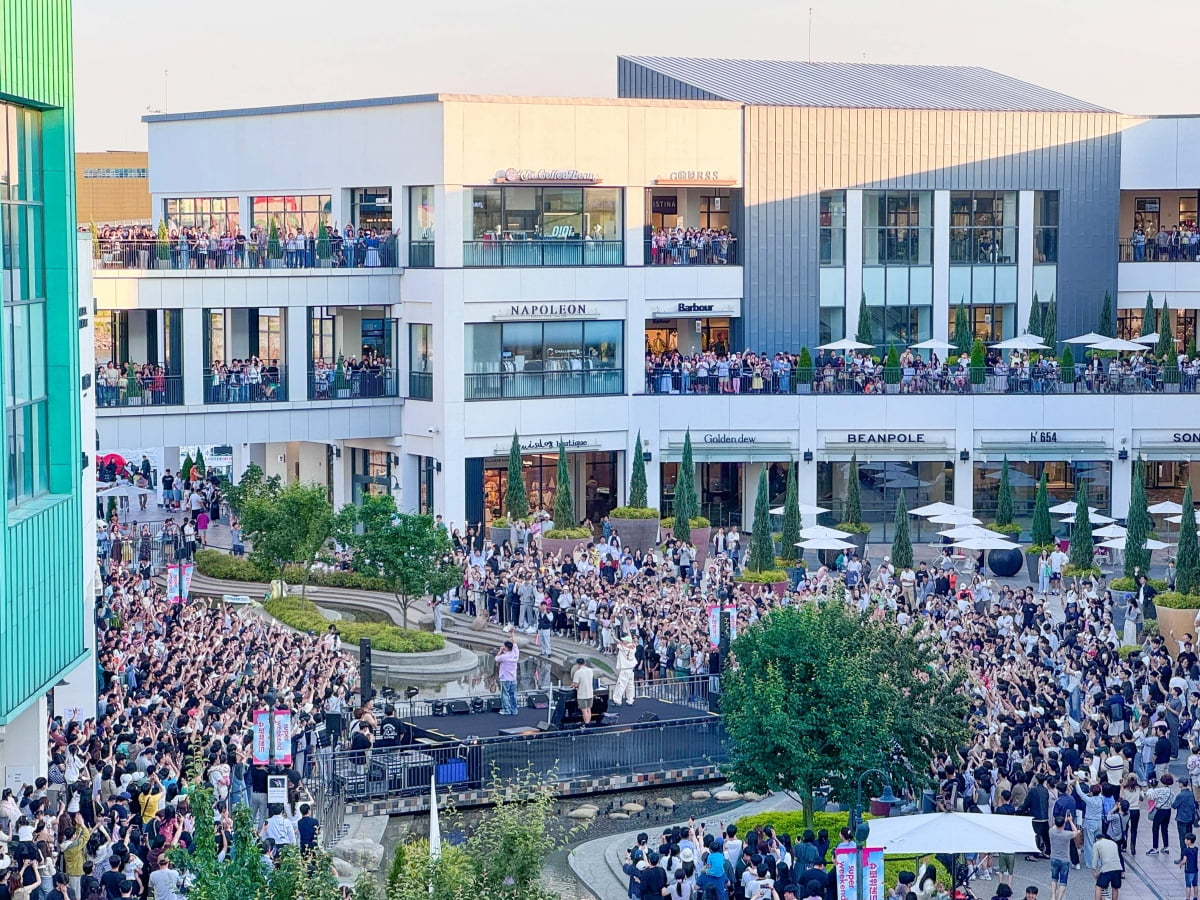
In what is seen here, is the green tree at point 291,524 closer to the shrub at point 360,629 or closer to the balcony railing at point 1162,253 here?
the shrub at point 360,629

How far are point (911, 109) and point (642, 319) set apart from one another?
10453mm

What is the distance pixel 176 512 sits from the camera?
58344 millimetres

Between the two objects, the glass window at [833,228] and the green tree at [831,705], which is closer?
the green tree at [831,705]

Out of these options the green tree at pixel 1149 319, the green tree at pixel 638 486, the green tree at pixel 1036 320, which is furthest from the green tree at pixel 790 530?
the green tree at pixel 1149 319

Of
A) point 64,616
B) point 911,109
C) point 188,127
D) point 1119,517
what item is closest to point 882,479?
point 1119,517

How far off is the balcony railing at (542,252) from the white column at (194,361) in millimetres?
7551

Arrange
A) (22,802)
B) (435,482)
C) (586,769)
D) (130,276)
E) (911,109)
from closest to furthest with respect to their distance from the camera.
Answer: (22,802)
(586,769)
(130,276)
(435,482)
(911,109)

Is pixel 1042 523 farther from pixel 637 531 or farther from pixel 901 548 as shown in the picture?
pixel 637 531

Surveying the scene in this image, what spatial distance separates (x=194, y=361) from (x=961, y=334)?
22198mm

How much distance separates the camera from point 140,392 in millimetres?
53000

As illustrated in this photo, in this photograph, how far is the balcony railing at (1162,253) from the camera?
64.7m

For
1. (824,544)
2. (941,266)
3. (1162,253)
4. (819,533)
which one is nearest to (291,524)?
(824,544)

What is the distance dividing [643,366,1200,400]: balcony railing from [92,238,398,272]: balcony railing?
9082mm

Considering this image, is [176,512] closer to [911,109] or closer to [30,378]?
[911,109]
